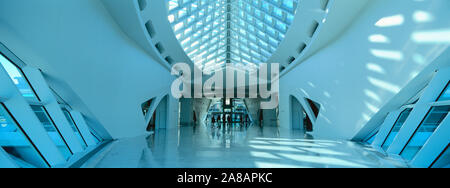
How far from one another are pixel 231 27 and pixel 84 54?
15.4 meters

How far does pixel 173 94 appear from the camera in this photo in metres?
20.7

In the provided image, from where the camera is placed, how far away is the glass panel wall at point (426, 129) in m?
6.06

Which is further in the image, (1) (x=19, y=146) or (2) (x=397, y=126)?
(2) (x=397, y=126)

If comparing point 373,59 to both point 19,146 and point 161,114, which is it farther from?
point 161,114

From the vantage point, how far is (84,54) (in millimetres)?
7797

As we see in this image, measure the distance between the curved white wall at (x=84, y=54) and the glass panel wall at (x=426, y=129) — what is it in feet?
31.3

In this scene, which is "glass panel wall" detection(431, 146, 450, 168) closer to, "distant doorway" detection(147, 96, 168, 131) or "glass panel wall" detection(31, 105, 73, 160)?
"glass panel wall" detection(31, 105, 73, 160)

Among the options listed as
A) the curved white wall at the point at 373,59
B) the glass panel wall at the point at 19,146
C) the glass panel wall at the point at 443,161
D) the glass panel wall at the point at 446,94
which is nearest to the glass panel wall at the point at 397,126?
the curved white wall at the point at 373,59

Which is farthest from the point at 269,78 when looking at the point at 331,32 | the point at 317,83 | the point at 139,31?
the point at 139,31

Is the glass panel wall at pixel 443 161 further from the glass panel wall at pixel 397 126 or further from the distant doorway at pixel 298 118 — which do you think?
the distant doorway at pixel 298 118

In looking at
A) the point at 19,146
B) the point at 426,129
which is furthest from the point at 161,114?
the point at 426,129

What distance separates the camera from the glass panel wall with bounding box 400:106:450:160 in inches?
238

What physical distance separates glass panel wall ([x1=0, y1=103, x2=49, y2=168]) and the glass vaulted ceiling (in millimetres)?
9263
